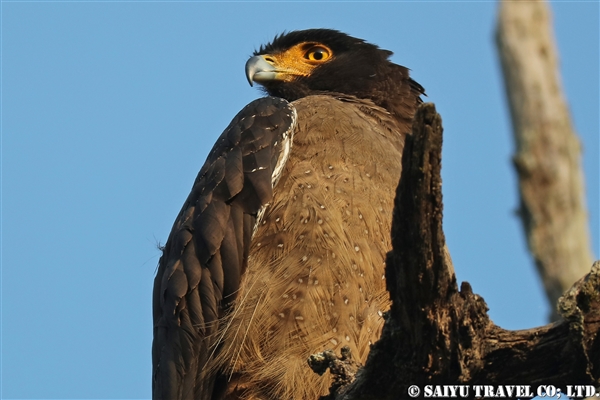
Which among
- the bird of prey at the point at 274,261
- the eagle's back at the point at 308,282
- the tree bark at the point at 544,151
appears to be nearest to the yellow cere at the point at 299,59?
the bird of prey at the point at 274,261

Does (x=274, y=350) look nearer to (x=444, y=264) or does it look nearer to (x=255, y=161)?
(x=255, y=161)

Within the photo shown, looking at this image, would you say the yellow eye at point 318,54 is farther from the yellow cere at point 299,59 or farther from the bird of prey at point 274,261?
the bird of prey at point 274,261

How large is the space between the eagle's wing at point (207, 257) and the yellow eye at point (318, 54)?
2.02 metres

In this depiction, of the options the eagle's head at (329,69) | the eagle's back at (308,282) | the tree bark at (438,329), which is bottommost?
the tree bark at (438,329)

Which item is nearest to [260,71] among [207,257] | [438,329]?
[207,257]

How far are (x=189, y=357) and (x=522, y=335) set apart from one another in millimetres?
2504

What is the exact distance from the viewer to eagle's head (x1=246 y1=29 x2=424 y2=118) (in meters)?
7.91

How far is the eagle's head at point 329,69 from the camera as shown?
791cm

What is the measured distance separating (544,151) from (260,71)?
3.62 m

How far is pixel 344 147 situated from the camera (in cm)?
635

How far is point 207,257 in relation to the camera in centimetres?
594

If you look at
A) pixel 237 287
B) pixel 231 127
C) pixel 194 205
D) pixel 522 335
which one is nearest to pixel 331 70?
pixel 231 127

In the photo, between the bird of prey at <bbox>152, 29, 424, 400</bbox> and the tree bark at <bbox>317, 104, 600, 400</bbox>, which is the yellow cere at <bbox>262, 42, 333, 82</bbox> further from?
the tree bark at <bbox>317, 104, 600, 400</bbox>

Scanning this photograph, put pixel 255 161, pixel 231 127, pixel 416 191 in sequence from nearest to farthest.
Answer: pixel 416 191 < pixel 255 161 < pixel 231 127
